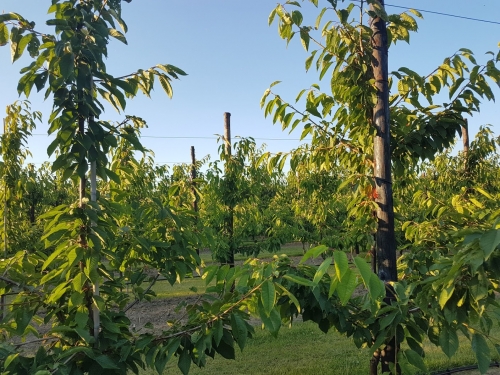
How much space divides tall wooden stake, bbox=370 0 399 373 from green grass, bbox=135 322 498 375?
105 inches

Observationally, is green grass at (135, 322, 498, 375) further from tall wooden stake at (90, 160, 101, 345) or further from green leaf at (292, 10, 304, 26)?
green leaf at (292, 10, 304, 26)

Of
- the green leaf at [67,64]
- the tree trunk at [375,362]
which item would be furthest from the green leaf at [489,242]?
the green leaf at [67,64]

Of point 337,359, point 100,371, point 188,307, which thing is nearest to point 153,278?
point 188,307

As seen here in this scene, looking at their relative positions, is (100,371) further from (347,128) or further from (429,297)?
(347,128)

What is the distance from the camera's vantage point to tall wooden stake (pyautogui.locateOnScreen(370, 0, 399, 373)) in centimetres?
236

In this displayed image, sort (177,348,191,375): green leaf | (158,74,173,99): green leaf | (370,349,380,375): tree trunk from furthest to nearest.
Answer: (370,349,380,375): tree trunk
(158,74,173,99): green leaf
(177,348,191,375): green leaf

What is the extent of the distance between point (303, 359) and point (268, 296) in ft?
14.9

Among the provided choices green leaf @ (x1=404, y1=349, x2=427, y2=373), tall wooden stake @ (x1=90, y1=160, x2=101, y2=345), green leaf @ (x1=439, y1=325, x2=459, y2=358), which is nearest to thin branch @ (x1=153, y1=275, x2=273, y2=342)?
tall wooden stake @ (x1=90, y1=160, x2=101, y2=345)

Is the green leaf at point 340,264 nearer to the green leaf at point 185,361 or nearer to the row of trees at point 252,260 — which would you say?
the row of trees at point 252,260

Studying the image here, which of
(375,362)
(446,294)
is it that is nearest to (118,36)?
(446,294)

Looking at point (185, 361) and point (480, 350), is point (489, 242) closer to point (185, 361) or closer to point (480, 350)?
point (480, 350)

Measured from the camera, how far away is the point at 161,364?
1.65 meters

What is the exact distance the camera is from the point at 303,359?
5320mm

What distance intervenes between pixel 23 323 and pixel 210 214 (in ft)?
22.3
